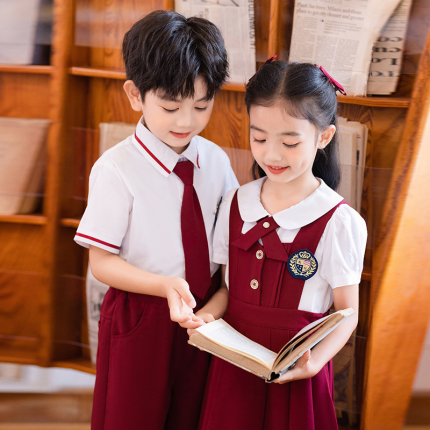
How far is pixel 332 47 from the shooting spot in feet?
4.85

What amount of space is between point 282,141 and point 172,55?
33cm

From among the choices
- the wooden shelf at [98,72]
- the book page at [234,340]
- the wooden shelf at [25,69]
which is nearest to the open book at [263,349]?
the book page at [234,340]

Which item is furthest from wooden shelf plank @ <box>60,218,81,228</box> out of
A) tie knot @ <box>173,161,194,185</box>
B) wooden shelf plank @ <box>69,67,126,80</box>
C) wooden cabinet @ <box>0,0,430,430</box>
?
tie knot @ <box>173,161,194,185</box>

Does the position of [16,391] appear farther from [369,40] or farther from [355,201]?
[369,40]

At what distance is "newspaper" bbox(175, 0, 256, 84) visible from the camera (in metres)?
1.58

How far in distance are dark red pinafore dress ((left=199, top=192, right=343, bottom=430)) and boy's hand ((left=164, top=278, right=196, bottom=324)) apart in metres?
0.15

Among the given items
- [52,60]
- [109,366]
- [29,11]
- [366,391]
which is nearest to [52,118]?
[52,60]

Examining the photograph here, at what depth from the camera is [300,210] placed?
1073 millimetres

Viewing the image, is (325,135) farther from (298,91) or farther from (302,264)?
(302,264)

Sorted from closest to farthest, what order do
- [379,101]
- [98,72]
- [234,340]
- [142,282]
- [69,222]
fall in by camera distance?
[234,340] < [142,282] < [379,101] < [98,72] < [69,222]

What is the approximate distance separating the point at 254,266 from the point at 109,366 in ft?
1.61

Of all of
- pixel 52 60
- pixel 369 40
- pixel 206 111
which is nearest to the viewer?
pixel 206 111

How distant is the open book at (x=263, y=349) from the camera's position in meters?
0.88

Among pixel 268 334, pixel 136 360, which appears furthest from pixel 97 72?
pixel 268 334
